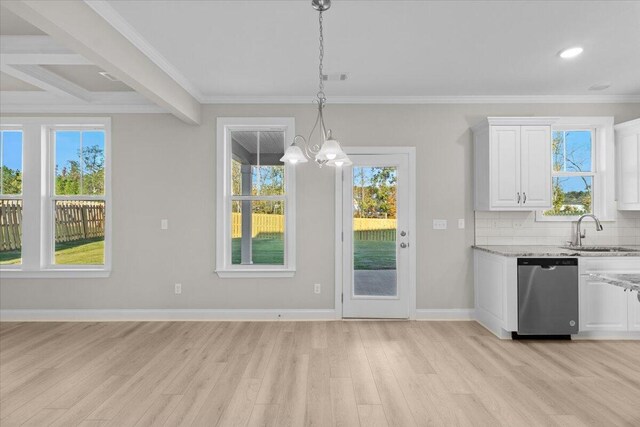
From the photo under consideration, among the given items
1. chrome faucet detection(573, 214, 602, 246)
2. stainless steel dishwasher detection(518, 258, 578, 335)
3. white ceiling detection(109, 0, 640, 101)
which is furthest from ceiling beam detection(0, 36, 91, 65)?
chrome faucet detection(573, 214, 602, 246)

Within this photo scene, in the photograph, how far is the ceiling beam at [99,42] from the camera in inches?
82.8

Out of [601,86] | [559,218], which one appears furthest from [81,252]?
[601,86]

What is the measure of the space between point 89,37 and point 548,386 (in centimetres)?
405

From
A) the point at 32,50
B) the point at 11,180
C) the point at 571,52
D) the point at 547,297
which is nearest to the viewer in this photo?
the point at 32,50

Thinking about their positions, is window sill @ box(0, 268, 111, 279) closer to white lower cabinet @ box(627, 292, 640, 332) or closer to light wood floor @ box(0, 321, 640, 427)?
A: light wood floor @ box(0, 321, 640, 427)

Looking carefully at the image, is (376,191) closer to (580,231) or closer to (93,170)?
(580,231)

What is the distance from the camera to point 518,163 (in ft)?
13.8

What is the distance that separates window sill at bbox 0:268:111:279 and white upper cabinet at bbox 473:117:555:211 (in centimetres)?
464

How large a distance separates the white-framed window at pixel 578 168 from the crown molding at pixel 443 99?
0.78 feet

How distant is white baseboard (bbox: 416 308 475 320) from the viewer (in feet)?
15.0

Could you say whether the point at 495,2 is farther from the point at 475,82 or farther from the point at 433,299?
the point at 433,299

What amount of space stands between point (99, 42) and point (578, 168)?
16.7ft

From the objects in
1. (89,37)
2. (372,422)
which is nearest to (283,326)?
(372,422)

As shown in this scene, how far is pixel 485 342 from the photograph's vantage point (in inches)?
150
